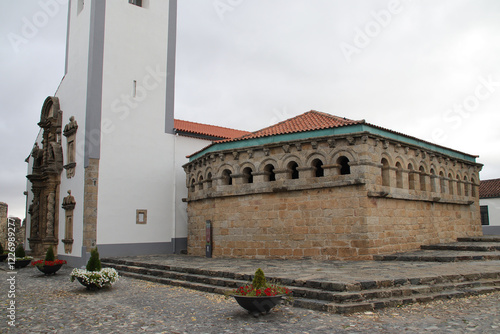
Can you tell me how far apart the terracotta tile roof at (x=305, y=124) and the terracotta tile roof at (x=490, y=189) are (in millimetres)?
22764

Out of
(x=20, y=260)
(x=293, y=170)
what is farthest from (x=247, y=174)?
(x=20, y=260)

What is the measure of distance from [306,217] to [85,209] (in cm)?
926

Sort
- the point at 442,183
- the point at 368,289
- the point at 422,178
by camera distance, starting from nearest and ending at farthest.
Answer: the point at 368,289 → the point at 422,178 → the point at 442,183

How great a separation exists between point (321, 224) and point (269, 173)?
284 cm

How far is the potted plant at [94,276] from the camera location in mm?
10672

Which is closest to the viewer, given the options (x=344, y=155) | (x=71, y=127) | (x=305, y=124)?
(x=344, y=155)

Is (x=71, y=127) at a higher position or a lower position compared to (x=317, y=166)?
higher

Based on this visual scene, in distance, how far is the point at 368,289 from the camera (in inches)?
320

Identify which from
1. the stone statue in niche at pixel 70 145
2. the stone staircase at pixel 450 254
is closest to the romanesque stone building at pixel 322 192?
the stone staircase at pixel 450 254

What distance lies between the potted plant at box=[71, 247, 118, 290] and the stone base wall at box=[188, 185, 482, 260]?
17.4ft

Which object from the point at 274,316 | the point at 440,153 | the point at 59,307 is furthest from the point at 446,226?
the point at 59,307

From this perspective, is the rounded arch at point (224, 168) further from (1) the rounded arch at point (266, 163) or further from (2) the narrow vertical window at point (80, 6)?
(2) the narrow vertical window at point (80, 6)

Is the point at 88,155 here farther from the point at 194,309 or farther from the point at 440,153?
the point at 440,153

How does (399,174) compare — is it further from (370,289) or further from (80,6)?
(80,6)
